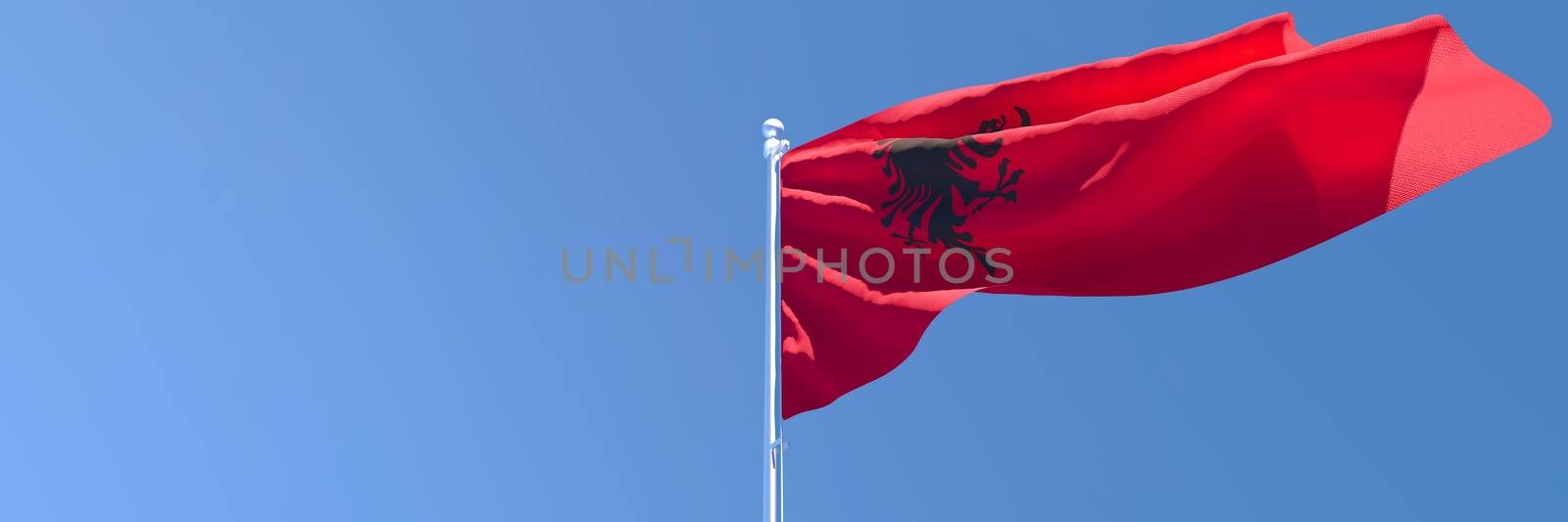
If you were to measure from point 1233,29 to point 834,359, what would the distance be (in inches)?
124

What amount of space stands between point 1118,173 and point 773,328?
7.29ft

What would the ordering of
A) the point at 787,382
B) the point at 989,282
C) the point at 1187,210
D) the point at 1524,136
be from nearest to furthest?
the point at 1524,136, the point at 1187,210, the point at 989,282, the point at 787,382

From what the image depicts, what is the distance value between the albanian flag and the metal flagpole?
350 mm

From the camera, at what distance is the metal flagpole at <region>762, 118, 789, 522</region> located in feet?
21.4

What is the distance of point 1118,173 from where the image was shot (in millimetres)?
6434

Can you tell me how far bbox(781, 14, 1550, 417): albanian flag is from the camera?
5648mm

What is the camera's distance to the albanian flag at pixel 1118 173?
565 centimetres

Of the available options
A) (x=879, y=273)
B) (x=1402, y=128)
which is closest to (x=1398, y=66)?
(x=1402, y=128)

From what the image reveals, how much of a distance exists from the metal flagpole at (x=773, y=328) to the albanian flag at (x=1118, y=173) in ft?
1.15

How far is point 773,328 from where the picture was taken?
266 inches

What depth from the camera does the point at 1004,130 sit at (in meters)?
6.94

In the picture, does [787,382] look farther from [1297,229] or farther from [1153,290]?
[1297,229]

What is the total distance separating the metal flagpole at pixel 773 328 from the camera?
652 cm

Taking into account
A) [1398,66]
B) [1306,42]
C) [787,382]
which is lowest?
[787,382]
